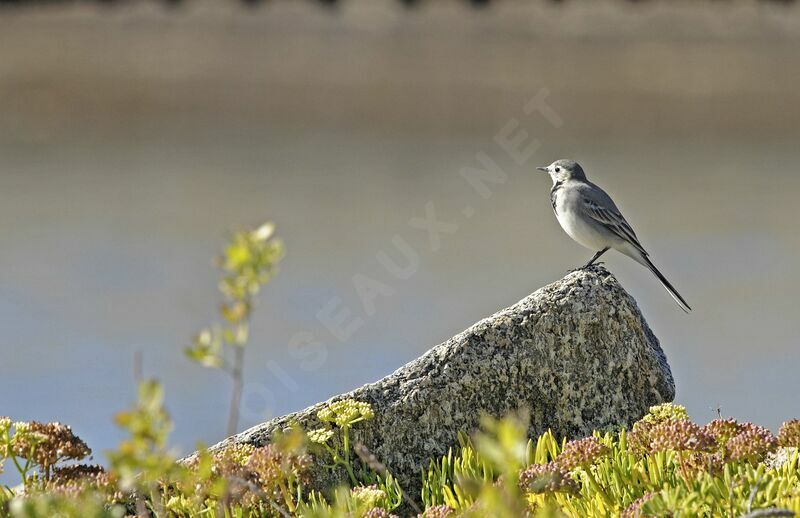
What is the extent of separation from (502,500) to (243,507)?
1.79m

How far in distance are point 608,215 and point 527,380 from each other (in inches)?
61.1

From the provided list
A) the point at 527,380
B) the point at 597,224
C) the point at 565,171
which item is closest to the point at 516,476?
the point at 527,380

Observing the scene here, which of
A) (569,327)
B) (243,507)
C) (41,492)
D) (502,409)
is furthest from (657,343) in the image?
(41,492)

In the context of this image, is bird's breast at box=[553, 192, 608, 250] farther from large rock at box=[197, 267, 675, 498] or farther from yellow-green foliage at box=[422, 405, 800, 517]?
yellow-green foliage at box=[422, 405, 800, 517]

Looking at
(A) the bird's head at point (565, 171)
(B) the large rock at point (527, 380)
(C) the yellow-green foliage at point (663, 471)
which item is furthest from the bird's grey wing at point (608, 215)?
(C) the yellow-green foliage at point (663, 471)

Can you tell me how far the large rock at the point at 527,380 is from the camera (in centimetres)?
372

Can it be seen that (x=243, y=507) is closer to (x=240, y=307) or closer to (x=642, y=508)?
(x=642, y=508)

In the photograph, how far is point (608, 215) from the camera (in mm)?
5148

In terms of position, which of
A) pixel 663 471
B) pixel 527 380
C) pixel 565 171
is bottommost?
pixel 663 471

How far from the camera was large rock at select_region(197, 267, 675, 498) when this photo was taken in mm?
3725

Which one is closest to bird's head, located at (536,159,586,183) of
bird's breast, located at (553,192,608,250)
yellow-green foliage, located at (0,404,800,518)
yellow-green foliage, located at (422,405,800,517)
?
bird's breast, located at (553,192,608,250)

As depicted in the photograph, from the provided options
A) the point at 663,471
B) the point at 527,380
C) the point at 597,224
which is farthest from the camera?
the point at 597,224

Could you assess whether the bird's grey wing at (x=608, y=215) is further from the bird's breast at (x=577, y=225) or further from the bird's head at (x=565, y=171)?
the bird's head at (x=565, y=171)

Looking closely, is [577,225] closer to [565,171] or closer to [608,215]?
[608,215]
